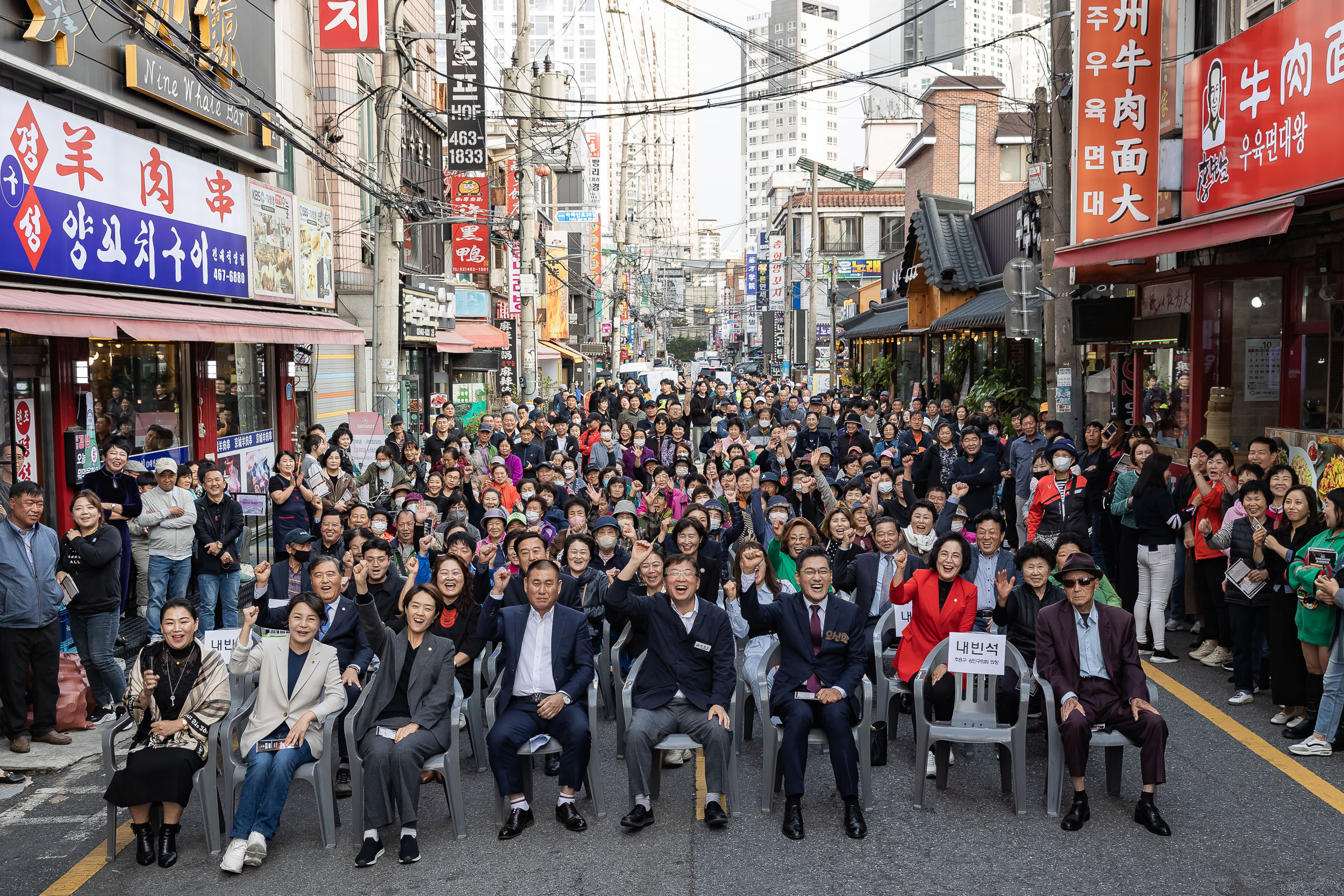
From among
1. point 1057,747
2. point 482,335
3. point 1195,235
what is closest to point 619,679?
point 1057,747

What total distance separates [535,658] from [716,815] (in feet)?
4.67

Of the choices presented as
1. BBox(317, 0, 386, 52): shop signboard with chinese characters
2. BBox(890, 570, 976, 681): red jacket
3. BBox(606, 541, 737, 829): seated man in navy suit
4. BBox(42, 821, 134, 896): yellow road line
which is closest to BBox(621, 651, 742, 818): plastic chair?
BBox(606, 541, 737, 829): seated man in navy suit

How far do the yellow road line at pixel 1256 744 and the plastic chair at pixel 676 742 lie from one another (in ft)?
10.8

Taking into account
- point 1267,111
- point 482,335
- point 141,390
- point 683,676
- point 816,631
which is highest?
point 1267,111

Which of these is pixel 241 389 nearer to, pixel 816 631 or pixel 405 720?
pixel 405 720

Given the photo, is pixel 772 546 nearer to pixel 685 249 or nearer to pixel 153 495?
pixel 153 495

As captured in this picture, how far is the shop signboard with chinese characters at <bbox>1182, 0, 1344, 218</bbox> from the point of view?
9.28 m

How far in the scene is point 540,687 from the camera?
22.5 feet

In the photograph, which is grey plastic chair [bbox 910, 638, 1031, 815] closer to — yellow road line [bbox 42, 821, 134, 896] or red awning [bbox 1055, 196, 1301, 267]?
red awning [bbox 1055, 196, 1301, 267]

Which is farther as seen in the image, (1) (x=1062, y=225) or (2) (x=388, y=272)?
(2) (x=388, y=272)

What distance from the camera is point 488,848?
20.4ft

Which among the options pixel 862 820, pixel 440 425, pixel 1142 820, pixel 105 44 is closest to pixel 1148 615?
pixel 1142 820

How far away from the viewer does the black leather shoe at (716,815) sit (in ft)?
20.9

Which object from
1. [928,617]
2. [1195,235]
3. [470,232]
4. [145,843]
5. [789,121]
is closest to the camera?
[145,843]
